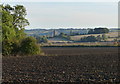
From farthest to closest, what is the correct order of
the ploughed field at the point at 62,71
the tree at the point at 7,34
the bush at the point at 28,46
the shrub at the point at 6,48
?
the bush at the point at 28,46, the tree at the point at 7,34, the shrub at the point at 6,48, the ploughed field at the point at 62,71

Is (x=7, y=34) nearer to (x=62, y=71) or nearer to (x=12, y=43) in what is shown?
(x=12, y=43)

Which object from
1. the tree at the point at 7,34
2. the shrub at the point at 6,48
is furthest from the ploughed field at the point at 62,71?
the tree at the point at 7,34

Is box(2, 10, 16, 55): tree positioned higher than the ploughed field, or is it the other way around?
box(2, 10, 16, 55): tree

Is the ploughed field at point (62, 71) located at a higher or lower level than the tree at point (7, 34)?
lower

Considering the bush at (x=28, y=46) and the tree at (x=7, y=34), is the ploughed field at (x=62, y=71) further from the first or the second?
the tree at (x=7, y=34)

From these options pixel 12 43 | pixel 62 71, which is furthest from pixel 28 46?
pixel 62 71

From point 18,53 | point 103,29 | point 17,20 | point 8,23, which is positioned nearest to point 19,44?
point 18,53

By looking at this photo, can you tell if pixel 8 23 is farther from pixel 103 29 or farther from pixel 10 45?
pixel 103 29

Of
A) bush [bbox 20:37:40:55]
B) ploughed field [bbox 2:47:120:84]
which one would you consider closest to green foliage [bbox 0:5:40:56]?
bush [bbox 20:37:40:55]

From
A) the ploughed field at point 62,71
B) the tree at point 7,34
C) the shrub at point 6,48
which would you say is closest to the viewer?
the ploughed field at point 62,71

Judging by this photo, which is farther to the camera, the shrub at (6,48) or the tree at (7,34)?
the tree at (7,34)

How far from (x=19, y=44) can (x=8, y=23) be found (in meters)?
5.00

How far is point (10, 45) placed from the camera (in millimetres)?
55188

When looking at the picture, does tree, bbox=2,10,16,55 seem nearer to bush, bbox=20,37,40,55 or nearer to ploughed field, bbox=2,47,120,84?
bush, bbox=20,37,40,55
